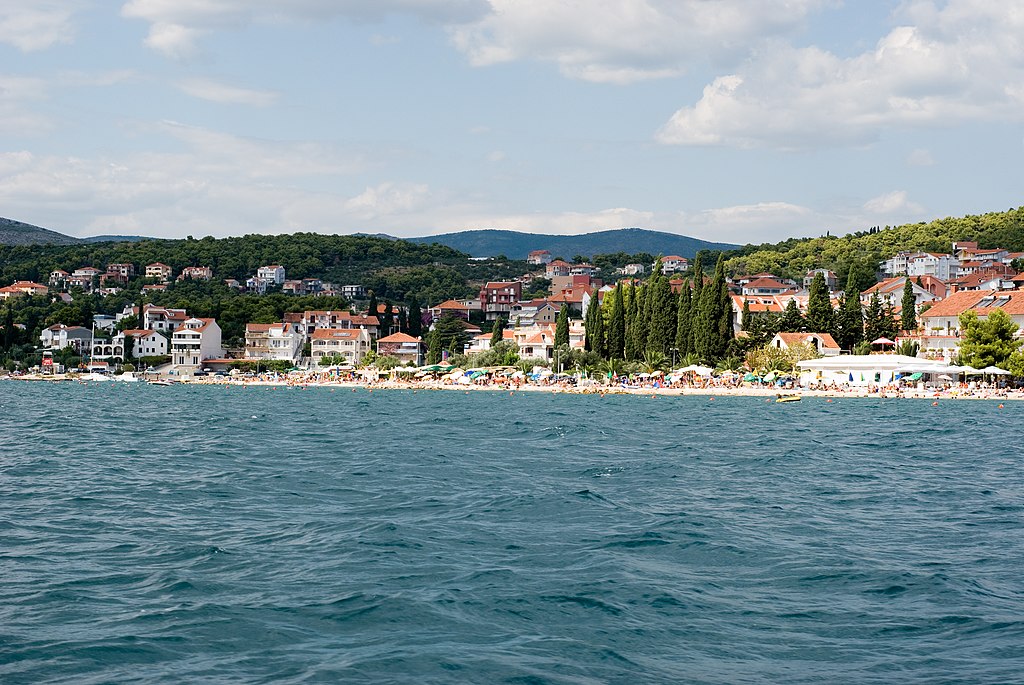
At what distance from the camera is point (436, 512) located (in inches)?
602

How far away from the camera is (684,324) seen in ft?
221

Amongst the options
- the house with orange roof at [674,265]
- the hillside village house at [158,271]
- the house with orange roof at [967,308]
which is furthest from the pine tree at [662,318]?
the hillside village house at [158,271]

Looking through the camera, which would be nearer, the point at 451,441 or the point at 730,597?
the point at 730,597

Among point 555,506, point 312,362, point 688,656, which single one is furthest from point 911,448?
point 312,362

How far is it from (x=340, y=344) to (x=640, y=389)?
46420 mm

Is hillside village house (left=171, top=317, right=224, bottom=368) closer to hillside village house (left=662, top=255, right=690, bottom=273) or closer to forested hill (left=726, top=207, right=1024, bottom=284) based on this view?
forested hill (left=726, top=207, right=1024, bottom=284)

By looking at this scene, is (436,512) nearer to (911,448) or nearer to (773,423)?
(911,448)

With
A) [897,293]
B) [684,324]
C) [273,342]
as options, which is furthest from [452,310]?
[684,324]

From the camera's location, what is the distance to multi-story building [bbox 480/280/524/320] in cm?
13038

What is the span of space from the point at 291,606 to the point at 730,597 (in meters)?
4.62

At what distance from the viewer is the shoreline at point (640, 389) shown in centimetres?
5444

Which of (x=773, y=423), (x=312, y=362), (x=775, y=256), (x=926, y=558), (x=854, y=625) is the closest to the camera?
(x=854, y=625)

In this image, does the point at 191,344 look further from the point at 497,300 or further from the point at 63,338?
the point at 497,300

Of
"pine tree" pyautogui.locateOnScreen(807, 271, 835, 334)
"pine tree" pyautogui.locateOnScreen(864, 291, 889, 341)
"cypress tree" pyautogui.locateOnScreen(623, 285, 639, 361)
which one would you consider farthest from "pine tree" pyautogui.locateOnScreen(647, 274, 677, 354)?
"pine tree" pyautogui.locateOnScreen(864, 291, 889, 341)
